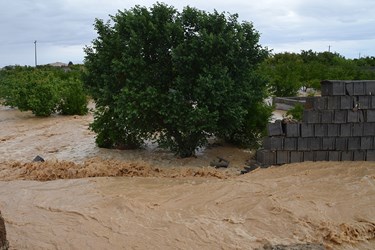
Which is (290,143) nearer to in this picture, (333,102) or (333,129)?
(333,129)

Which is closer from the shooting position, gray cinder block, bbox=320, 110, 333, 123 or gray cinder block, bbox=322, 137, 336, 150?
gray cinder block, bbox=320, 110, 333, 123

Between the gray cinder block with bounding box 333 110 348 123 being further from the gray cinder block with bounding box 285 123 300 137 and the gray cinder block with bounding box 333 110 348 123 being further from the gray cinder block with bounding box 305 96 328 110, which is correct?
the gray cinder block with bounding box 285 123 300 137

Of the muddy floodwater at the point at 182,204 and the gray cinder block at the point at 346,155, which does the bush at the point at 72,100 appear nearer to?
the muddy floodwater at the point at 182,204

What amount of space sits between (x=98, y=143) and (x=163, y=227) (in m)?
5.49

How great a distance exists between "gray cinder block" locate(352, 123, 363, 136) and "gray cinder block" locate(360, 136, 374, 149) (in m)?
0.12

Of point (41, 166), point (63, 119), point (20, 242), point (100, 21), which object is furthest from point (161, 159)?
point (63, 119)

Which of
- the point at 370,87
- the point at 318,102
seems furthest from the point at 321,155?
the point at 370,87

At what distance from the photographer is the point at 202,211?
6.05 m

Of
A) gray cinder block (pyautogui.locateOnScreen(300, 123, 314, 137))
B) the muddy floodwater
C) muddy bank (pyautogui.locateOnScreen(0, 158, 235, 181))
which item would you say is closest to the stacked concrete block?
gray cinder block (pyautogui.locateOnScreen(300, 123, 314, 137))

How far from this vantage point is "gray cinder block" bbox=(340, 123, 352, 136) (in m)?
7.83

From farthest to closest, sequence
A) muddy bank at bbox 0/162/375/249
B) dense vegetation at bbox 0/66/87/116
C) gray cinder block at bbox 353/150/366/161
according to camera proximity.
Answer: dense vegetation at bbox 0/66/87/116, gray cinder block at bbox 353/150/366/161, muddy bank at bbox 0/162/375/249

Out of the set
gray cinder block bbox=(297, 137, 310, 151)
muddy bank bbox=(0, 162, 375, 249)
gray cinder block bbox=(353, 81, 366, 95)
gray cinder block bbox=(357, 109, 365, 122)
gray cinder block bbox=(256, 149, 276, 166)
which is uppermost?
gray cinder block bbox=(353, 81, 366, 95)

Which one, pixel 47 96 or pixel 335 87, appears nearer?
pixel 335 87

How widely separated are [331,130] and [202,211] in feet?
10.0
